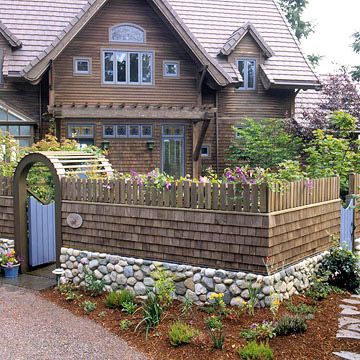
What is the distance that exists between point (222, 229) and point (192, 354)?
206 centimetres

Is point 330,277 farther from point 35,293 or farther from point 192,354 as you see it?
point 35,293

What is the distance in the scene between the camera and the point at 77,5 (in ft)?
70.7

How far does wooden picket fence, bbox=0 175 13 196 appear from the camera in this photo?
1080cm

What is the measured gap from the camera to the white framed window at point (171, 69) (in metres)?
19.7

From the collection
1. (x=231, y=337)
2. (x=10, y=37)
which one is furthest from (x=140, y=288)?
(x=10, y=37)

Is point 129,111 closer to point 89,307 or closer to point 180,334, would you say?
point 89,307

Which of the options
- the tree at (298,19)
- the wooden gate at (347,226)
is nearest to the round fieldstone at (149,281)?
the wooden gate at (347,226)

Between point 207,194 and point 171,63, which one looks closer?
point 207,194

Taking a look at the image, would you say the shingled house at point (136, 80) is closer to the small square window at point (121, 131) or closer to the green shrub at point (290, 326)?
the small square window at point (121, 131)

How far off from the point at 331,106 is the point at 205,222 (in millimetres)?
13092

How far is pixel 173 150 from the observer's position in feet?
65.7

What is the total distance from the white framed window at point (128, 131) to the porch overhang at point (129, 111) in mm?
877

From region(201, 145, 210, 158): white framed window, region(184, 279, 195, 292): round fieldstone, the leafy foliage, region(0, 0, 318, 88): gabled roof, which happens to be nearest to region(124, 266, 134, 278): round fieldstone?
region(184, 279, 195, 292): round fieldstone

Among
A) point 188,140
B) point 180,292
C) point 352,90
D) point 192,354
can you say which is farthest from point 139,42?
point 192,354
